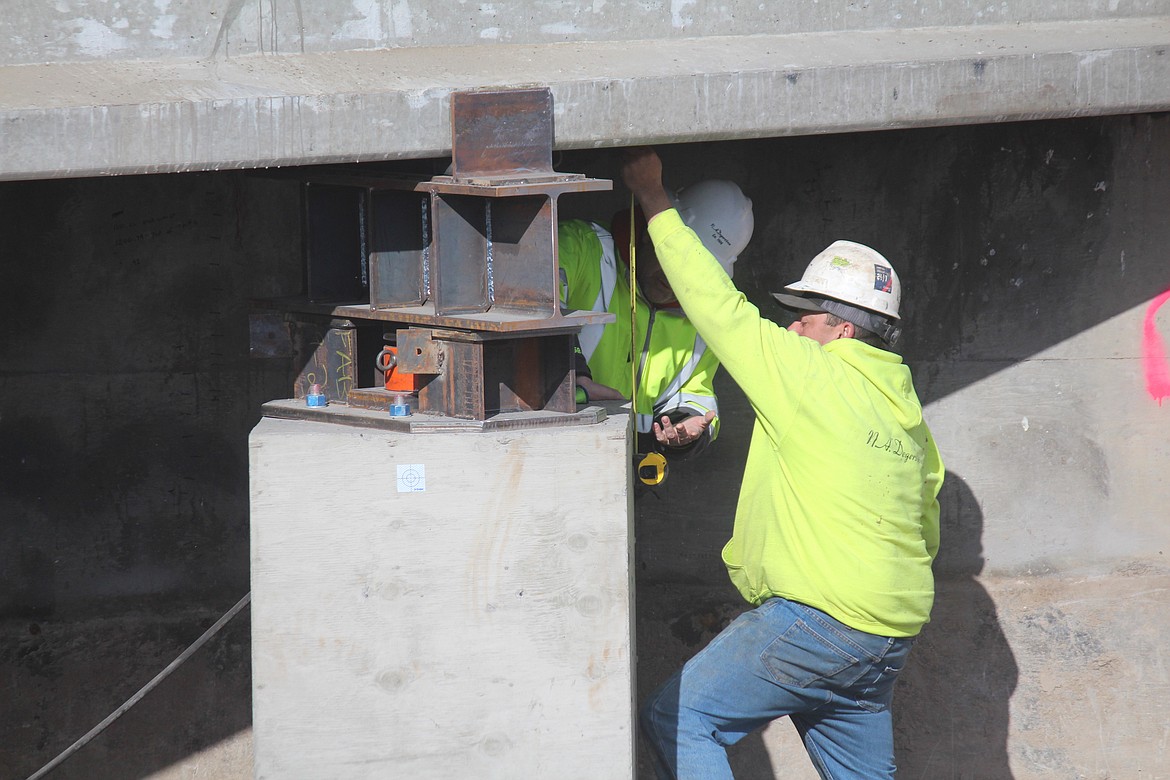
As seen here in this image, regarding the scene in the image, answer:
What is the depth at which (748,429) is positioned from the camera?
15.6 feet

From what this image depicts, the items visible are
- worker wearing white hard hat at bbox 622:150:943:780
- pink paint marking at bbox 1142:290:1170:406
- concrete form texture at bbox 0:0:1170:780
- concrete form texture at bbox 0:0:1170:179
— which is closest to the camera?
concrete form texture at bbox 0:0:1170:179

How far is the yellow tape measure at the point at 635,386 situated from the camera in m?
3.71

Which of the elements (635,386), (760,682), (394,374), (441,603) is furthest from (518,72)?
(760,682)

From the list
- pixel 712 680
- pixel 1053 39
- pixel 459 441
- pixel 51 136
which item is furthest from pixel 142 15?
pixel 1053 39

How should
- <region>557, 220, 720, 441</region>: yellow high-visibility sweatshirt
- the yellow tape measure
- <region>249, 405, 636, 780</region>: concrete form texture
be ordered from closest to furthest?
<region>249, 405, 636, 780</region>: concrete form texture < the yellow tape measure < <region>557, 220, 720, 441</region>: yellow high-visibility sweatshirt

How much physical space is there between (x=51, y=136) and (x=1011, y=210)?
339 centimetres

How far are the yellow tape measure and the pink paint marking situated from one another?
7.02ft

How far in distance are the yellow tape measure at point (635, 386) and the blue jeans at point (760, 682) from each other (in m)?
0.59

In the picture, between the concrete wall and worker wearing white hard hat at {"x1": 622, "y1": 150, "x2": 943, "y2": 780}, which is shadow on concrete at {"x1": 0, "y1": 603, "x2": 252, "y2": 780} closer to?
the concrete wall

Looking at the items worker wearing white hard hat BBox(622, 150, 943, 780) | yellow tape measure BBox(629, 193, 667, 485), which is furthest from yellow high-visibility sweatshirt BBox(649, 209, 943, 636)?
yellow tape measure BBox(629, 193, 667, 485)

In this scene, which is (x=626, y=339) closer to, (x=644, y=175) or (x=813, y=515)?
(x=644, y=175)

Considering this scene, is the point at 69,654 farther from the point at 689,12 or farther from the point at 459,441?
the point at 689,12

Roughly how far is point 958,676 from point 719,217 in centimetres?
222

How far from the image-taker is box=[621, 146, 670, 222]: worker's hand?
3.43m
